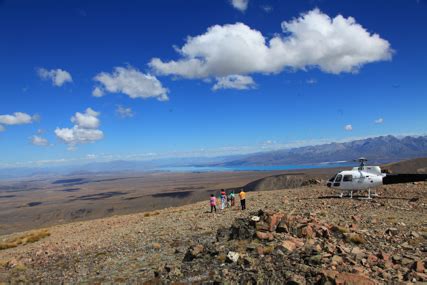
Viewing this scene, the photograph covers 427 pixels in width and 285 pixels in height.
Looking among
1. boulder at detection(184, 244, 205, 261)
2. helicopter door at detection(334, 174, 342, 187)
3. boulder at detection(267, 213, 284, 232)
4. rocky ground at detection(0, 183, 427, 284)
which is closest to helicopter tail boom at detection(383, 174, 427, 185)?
rocky ground at detection(0, 183, 427, 284)

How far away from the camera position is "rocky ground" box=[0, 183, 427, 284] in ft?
38.3

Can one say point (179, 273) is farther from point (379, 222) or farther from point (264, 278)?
point (379, 222)

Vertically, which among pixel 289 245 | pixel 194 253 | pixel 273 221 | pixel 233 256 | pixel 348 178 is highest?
pixel 348 178

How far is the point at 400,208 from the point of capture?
22.7 m

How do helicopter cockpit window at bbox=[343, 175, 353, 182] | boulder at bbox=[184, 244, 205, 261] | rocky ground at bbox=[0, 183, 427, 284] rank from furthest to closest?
1. helicopter cockpit window at bbox=[343, 175, 353, 182]
2. boulder at bbox=[184, 244, 205, 261]
3. rocky ground at bbox=[0, 183, 427, 284]

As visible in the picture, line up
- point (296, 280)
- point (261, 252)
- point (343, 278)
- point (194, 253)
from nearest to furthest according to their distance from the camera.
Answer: point (343, 278)
point (296, 280)
point (261, 252)
point (194, 253)

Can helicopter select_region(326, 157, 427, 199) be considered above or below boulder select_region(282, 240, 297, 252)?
above

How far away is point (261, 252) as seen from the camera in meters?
13.6

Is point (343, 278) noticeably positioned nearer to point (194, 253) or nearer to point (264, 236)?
point (264, 236)

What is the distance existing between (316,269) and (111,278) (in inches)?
363

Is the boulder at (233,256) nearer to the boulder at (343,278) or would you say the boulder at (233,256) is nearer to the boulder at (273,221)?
the boulder at (273,221)

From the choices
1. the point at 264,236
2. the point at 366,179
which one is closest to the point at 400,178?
the point at 366,179

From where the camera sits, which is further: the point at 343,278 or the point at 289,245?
the point at 289,245

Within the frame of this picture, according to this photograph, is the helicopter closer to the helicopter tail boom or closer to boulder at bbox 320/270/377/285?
the helicopter tail boom
